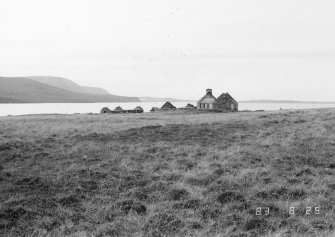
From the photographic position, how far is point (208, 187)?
12055 mm

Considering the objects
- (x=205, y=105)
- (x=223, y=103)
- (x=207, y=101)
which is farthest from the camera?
(x=205, y=105)

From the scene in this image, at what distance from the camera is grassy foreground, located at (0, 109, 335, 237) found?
8867 millimetres

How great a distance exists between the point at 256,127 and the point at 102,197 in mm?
16778

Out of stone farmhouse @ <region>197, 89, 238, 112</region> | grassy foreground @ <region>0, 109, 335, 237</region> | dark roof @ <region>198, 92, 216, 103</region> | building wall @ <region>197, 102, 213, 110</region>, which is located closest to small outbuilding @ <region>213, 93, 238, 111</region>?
stone farmhouse @ <region>197, 89, 238, 112</region>

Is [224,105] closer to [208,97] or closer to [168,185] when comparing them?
[208,97]

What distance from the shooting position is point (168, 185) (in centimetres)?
1221

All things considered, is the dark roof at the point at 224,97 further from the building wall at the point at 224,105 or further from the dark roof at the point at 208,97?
the dark roof at the point at 208,97

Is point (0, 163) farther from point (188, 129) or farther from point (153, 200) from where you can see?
point (188, 129)

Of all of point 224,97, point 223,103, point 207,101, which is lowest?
point 223,103

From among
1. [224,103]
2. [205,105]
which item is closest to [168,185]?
[224,103]

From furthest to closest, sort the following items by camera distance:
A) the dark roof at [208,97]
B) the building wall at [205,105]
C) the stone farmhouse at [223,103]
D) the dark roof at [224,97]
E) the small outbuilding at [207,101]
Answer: the dark roof at [208,97]
the small outbuilding at [207,101]
the building wall at [205,105]
the dark roof at [224,97]
the stone farmhouse at [223,103]

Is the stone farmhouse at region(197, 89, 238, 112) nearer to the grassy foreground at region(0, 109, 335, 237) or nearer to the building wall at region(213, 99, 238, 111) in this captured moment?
the building wall at region(213, 99, 238, 111)

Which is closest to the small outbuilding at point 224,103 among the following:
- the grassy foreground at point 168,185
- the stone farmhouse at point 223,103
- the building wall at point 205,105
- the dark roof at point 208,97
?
the stone farmhouse at point 223,103

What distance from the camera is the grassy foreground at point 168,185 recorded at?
349 inches
